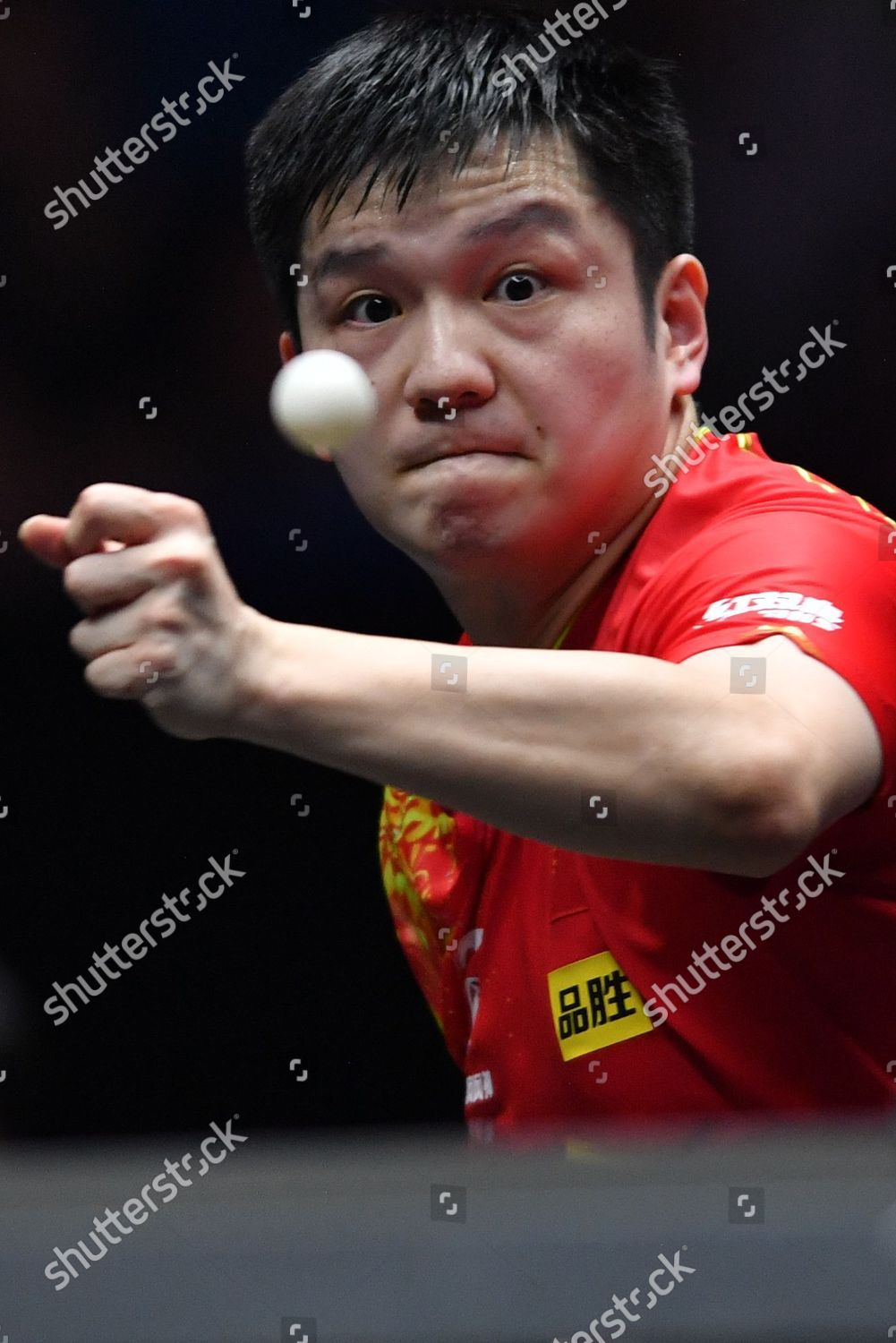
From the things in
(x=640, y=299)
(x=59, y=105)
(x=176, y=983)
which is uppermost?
(x=59, y=105)

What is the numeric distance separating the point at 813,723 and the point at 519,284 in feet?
2.12

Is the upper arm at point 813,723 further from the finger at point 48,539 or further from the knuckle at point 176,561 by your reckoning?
the finger at point 48,539

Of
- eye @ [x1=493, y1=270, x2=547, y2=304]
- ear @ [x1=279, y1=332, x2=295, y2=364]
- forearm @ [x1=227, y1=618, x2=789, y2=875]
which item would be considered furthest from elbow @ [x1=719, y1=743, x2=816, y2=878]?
ear @ [x1=279, y1=332, x2=295, y2=364]

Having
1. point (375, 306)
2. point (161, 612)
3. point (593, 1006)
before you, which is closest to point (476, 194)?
point (375, 306)

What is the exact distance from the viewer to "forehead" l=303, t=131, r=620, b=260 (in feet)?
5.71

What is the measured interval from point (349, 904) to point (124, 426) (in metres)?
0.94

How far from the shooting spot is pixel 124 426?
3027mm

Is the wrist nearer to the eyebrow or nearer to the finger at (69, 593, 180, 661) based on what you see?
the finger at (69, 593, 180, 661)

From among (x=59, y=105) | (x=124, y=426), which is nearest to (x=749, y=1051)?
(x=124, y=426)

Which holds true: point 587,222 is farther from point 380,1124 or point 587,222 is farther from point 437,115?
point 380,1124

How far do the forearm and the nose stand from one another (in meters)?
0.49

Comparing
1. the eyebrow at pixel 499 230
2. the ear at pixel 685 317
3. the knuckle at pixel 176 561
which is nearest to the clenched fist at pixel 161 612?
the knuckle at pixel 176 561

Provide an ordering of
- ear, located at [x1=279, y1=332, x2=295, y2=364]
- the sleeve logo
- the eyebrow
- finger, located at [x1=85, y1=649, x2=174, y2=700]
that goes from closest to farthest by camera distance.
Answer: finger, located at [x1=85, y1=649, x2=174, y2=700]
the sleeve logo
the eyebrow
ear, located at [x1=279, y1=332, x2=295, y2=364]

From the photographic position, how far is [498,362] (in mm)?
1708
